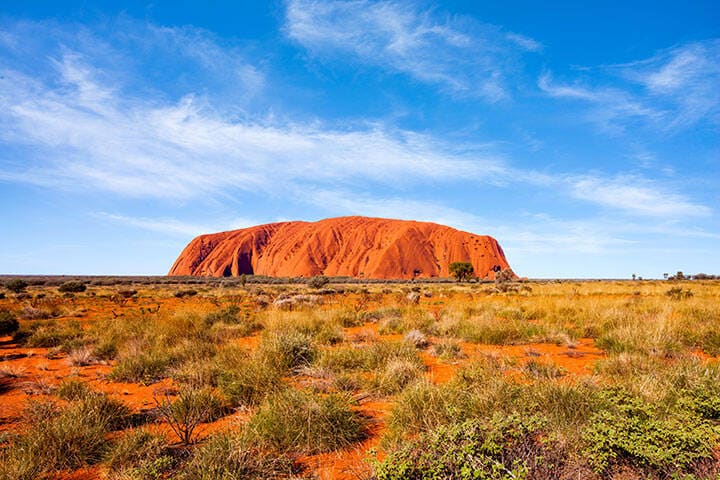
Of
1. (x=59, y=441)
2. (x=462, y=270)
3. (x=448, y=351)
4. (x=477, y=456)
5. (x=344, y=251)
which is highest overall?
(x=344, y=251)

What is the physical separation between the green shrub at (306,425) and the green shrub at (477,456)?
1144mm

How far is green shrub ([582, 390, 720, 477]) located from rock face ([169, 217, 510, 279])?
99433 mm

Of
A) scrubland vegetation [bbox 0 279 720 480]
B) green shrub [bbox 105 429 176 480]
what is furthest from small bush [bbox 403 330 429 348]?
green shrub [bbox 105 429 176 480]

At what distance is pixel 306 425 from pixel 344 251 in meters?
117

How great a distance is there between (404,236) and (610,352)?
10819cm

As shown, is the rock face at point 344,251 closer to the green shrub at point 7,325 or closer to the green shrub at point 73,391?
the green shrub at point 7,325

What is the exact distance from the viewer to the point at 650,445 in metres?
2.54

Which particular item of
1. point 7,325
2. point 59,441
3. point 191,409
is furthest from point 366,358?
point 7,325

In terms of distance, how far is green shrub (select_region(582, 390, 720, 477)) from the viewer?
246 centimetres

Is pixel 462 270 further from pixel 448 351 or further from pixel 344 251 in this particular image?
pixel 448 351

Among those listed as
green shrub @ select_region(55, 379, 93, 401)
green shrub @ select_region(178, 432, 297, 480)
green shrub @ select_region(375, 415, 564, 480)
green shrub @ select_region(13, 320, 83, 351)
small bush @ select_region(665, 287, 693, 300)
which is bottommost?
green shrub @ select_region(13, 320, 83, 351)

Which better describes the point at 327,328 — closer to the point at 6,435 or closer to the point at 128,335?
the point at 128,335

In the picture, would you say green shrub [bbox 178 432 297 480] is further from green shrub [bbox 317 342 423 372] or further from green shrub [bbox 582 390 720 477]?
green shrub [bbox 317 342 423 372]

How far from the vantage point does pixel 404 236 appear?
115 metres
